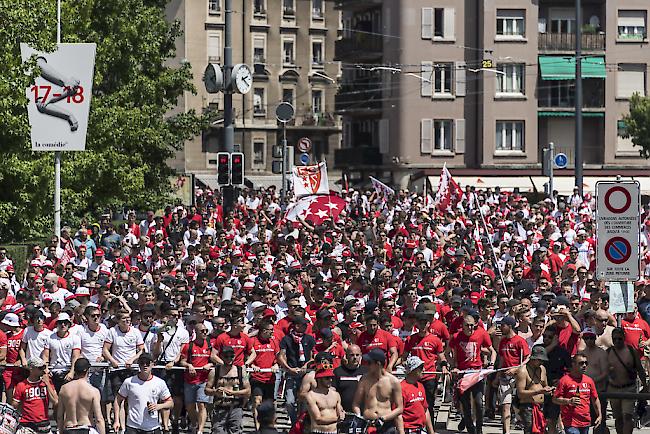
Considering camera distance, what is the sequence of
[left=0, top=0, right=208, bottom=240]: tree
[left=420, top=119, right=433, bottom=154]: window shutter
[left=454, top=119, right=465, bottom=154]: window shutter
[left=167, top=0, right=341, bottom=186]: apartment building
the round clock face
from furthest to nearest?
[left=167, top=0, right=341, bottom=186]: apartment building, [left=420, top=119, right=433, bottom=154]: window shutter, [left=454, top=119, right=465, bottom=154]: window shutter, the round clock face, [left=0, top=0, right=208, bottom=240]: tree

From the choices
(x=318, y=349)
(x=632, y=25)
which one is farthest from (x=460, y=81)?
(x=318, y=349)

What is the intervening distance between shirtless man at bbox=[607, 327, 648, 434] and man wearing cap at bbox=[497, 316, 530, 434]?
1.23m

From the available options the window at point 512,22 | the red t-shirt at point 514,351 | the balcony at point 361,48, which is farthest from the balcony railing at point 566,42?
the red t-shirt at point 514,351

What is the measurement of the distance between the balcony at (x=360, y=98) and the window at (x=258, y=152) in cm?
1651

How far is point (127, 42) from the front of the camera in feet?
126

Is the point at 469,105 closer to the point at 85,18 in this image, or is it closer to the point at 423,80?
the point at 423,80

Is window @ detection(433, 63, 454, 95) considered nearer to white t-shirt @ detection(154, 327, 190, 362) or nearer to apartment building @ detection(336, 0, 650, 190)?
apartment building @ detection(336, 0, 650, 190)

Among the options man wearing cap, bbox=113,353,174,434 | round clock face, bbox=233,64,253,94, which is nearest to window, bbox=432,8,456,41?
round clock face, bbox=233,64,253,94

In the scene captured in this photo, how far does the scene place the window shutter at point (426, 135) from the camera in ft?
Answer: 212

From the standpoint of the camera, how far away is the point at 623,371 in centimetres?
1620

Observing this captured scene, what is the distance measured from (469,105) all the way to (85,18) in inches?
1190

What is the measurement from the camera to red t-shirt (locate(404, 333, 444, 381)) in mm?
17078

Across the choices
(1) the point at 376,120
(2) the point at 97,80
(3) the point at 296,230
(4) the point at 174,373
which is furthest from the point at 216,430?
(1) the point at 376,120

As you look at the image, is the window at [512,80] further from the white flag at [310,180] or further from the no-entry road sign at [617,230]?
the no-entry road sign at [617,230]
